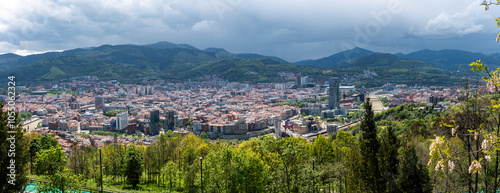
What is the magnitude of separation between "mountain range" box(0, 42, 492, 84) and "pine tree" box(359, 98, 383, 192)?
284ft

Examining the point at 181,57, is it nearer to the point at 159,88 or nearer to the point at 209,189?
the point at 159,88

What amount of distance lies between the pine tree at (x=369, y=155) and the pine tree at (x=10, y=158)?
25.1 feet

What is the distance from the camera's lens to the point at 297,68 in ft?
388

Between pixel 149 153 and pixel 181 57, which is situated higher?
pixel 181 57

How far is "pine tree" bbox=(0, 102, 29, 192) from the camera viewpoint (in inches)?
265

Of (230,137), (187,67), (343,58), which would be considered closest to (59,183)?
(230,137)

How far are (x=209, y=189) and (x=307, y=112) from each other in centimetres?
4711

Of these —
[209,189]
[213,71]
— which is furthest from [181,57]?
[209,189]

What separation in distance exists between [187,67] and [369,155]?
432ft

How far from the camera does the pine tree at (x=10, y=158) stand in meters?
6.74

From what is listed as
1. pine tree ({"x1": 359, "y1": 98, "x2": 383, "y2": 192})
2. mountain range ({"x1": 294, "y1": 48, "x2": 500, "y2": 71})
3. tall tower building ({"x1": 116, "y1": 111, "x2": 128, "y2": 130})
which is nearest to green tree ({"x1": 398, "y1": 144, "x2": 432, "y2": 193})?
pine tree ({"x1": 359, "y1": 98, "x2": 383, "y2": 192})

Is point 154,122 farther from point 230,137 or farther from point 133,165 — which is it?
point 133,165

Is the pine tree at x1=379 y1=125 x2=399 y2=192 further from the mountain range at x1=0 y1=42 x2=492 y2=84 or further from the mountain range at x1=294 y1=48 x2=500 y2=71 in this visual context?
the mountain range at x1=294 y1=48 x2=500 y2=71

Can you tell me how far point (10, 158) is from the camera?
272 inches
